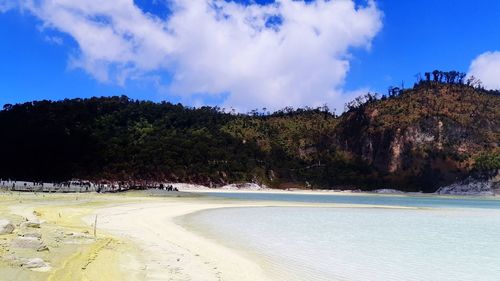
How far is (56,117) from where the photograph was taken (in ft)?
370

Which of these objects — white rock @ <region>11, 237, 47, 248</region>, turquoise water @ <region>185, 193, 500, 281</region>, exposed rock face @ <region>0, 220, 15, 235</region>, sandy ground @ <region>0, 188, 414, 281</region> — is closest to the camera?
sandy ground @ <region>0, 188, 414, 281</region>

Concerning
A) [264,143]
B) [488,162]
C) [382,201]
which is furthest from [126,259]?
[264,143]

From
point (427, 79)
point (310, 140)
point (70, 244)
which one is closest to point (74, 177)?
point (310, 140)

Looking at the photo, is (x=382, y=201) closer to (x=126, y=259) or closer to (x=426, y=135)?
(x=126, y=259)

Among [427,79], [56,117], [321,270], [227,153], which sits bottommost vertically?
[321,270]

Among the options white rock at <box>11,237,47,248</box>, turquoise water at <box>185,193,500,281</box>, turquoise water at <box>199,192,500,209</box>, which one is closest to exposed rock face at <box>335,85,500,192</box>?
turquoise water at <box>199,192,500,209</box>

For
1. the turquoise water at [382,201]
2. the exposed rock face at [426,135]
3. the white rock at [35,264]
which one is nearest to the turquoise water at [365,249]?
the white rock at [35,264]

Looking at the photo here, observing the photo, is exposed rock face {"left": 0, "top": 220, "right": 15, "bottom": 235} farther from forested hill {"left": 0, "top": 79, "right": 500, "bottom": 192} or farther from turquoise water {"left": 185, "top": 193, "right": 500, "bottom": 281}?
forested hill {"left": 0, "top": 79, "right": 500, "bottom": 192}

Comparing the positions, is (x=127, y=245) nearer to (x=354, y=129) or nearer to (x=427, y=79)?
(x=354, y=129)

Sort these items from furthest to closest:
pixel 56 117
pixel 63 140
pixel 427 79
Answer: pixel 427 79 → pixel 56 117 → pixel 63 140

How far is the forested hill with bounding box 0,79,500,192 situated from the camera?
99.8 m

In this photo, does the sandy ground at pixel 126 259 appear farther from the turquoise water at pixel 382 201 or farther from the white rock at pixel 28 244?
the turquoise water at pixel 382 201

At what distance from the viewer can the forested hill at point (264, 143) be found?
99812mm

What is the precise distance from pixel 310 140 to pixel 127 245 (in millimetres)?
118048
